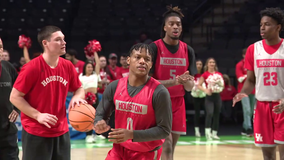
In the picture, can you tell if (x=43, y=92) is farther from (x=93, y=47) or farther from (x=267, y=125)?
(x=93, y=47)

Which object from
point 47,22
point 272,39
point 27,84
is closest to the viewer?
point 27,84

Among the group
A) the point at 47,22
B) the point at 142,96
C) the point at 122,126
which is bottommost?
the point at 122,126

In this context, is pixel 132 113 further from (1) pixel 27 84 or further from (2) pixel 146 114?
(1) pixel 27 84

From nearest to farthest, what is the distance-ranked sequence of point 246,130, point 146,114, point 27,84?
point 146,114
point 27,84
point 246,130

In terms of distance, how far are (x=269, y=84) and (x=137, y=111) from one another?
5.95 ft

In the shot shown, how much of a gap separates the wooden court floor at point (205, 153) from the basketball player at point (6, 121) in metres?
2.78

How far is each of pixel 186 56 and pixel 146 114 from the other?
210cm

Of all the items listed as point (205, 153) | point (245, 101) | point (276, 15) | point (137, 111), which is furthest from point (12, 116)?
point (245, 101)

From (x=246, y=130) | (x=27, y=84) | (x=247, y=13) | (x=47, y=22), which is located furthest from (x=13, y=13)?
(x=27, y=84)

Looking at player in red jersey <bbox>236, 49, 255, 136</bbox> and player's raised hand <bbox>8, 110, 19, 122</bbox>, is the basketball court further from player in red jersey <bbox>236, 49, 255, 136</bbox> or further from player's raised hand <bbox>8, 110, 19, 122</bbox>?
player's raised hand <bbox>8, 110, 19, 122</bbox>

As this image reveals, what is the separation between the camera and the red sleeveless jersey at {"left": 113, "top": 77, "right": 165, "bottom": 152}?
11.0 ft

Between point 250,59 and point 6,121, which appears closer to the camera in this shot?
point 6,121

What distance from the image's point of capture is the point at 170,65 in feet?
17.1

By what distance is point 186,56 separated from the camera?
5.32 m
